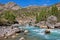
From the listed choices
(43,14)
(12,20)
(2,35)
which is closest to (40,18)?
(43,14)

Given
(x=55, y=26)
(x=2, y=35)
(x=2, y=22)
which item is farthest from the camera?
(x=2, y=22)

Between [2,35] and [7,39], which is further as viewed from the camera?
[2,35]

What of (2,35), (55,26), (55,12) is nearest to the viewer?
(2,35)

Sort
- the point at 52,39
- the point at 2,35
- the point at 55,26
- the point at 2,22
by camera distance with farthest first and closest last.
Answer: the point at 2,22 → the point at 55,26 → the point at 2,35 → the point at 52,39

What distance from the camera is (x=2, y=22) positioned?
82562mm

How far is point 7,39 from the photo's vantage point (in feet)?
132

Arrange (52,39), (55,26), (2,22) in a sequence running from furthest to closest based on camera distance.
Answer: (2,22), (55,26), (52,39)

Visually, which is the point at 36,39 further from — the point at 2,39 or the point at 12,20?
the point at 12,20

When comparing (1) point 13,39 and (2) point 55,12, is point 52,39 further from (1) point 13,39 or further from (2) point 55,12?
(2) point 55,12

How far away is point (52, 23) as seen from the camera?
6925cm

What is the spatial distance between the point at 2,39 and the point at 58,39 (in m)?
13.1

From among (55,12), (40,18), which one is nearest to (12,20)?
(40,18)

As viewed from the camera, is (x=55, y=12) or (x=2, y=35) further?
(x=55, y=12)

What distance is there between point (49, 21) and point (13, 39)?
33.5m
